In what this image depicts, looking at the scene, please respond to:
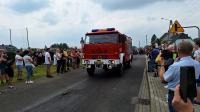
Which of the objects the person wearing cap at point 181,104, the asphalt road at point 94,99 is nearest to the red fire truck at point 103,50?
the asphalt road at point 94,99

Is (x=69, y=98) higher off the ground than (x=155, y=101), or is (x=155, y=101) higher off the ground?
(x=155, y=101)

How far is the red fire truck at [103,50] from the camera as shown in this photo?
2389cm

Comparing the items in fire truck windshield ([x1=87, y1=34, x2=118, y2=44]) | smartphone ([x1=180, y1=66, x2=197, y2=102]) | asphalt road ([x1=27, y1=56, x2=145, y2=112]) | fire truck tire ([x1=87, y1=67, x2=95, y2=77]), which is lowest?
asphalt road ([x1=27, y1=56, x2=145, y2=112])

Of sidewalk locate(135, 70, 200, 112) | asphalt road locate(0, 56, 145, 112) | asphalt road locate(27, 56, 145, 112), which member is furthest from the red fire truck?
sidewalk locate(135, 70, 200, 112)

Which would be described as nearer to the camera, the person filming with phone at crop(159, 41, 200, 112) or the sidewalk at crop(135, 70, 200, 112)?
the person filming with phone at crop(159, 41, 200, 112)

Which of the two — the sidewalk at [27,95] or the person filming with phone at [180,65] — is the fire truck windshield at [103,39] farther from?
the person filming with phone at [180,65]

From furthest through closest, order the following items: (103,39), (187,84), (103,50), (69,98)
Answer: (103,39) → (103,50) → (69,98) → (187,84)

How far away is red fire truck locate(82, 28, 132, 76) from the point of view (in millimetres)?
23891

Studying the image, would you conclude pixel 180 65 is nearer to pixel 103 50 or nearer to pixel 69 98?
pixel 69 98

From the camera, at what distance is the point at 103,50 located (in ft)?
79.1

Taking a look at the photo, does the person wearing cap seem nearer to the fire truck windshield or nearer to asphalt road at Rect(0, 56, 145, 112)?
asphalt road at Rect(0, 56, 145, 112)

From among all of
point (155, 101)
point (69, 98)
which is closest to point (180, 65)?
point (155, 101)

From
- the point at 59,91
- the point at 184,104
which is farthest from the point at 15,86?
the point at 184,104

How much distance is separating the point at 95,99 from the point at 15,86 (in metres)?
5.81
